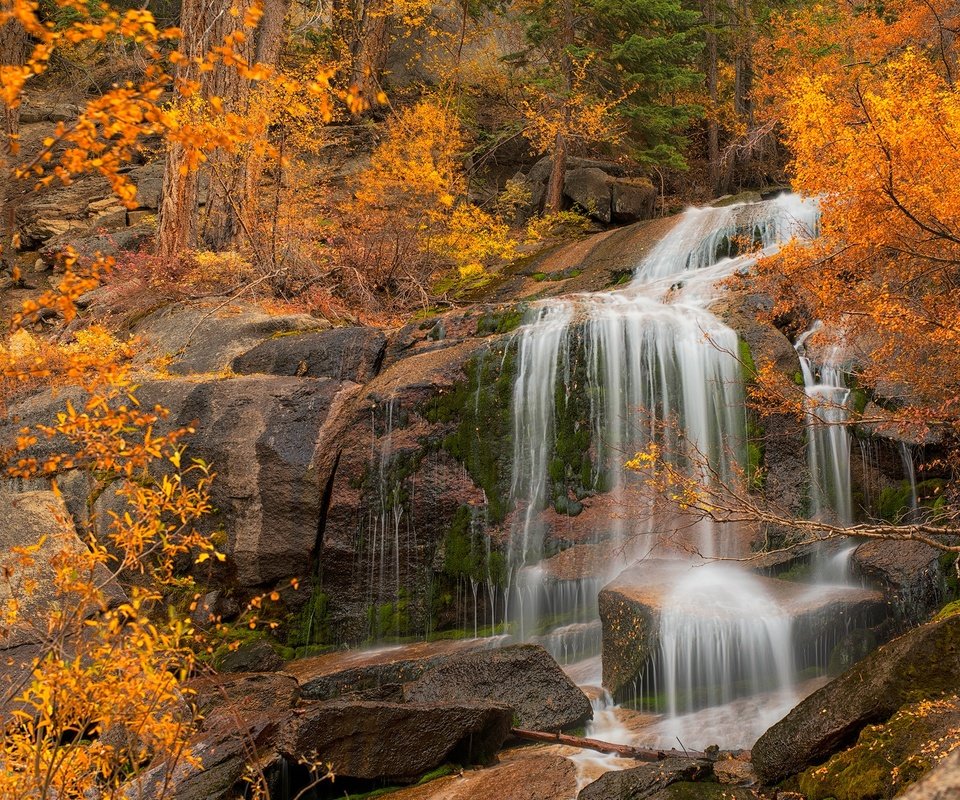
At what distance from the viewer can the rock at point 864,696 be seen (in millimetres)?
4891

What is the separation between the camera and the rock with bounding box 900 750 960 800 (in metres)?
1.36

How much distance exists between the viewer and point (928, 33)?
15.4 meters

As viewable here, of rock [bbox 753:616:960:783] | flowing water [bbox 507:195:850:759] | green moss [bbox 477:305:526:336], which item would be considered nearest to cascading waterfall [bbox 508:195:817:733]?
flowing water [bbox 507:195:850:759]

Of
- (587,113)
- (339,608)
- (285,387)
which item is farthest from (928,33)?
(339,608)

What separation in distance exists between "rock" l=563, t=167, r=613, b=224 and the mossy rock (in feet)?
52.7

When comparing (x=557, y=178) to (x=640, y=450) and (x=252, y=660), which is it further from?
(x=252, y=660)

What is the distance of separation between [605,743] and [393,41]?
23893 mm

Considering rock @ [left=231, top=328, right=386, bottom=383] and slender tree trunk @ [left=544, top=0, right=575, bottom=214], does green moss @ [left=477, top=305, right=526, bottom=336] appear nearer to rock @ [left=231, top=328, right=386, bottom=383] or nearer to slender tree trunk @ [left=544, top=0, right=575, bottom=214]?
rock @ [left=231, top=328, right=386, bottom=383]

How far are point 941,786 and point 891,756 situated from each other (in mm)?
3692

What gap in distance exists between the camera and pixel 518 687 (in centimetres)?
687

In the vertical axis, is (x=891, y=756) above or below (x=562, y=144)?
below

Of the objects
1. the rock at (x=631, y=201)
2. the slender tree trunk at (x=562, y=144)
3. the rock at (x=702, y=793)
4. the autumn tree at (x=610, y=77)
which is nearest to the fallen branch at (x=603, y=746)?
the rock at (x=702, y=793)

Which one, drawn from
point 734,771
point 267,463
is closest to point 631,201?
point 267,463

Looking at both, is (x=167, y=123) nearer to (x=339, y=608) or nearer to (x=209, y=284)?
(x=339, y=608)
